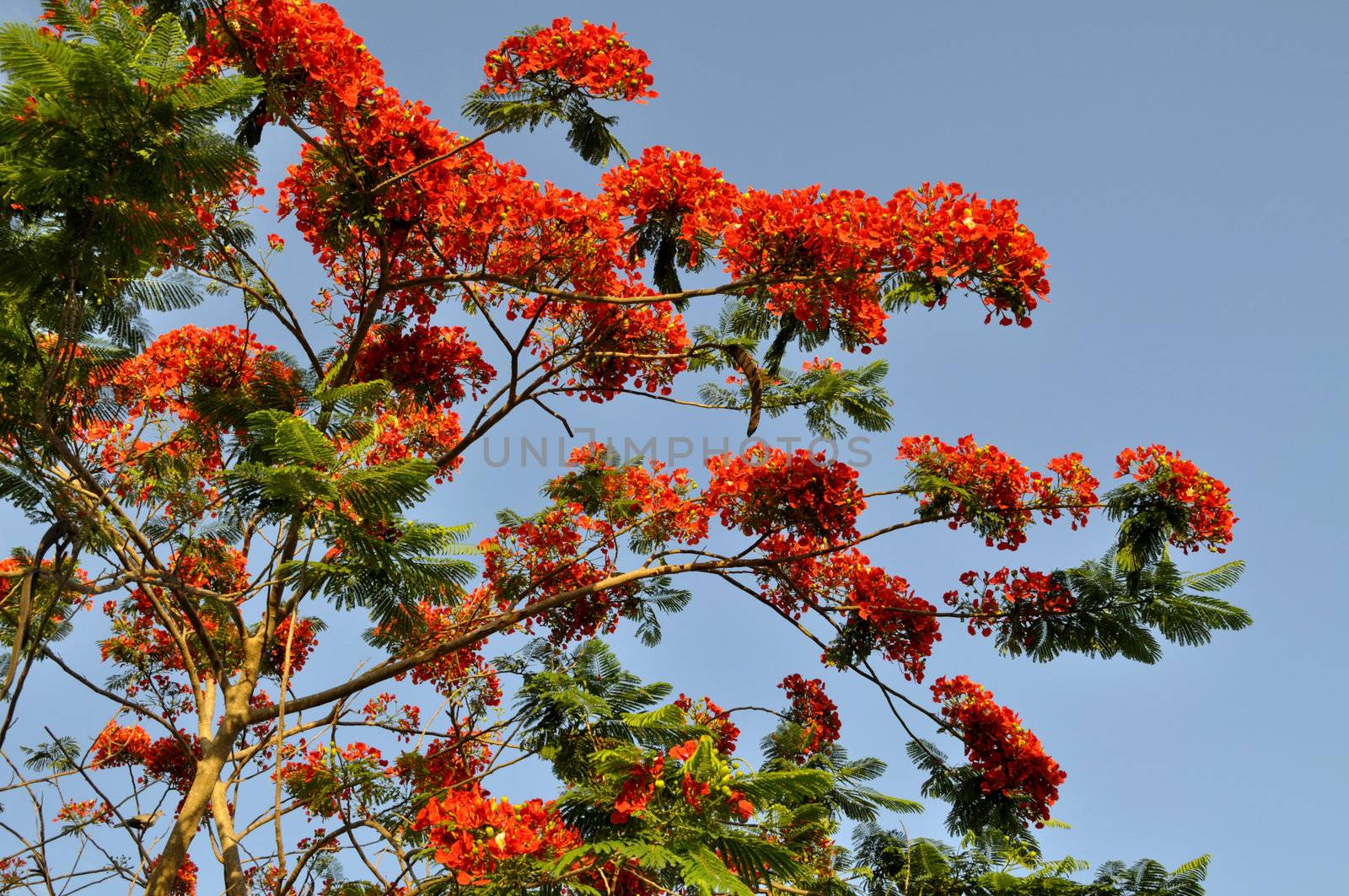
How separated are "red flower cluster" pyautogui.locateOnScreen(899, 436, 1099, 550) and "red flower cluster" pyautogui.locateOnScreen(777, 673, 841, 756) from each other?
222cm

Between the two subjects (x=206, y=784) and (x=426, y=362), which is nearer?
(x=206, y=784)

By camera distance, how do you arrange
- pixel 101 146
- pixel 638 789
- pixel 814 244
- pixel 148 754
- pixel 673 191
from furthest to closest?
pixel 148 754, pixel 673 191, pixel 814 244, pixel 638 789, pixel 101 146

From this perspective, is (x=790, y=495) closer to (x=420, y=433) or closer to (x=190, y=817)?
(x=420, y=433)

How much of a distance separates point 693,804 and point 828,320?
2981 millimetres

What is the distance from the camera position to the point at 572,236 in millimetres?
6723

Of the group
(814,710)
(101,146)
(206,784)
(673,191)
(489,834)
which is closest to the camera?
(101,146)

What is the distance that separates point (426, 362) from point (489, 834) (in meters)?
3.92

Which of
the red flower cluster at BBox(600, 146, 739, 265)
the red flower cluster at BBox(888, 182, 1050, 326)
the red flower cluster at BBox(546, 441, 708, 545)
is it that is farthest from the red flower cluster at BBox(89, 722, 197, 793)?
the red flower cluster at BBox(888, 182, 1050, 326)

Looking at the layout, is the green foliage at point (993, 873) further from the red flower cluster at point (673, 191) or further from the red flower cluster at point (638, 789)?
the red flower cluster at point (673, 191)

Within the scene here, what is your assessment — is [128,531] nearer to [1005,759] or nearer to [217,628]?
[217,628]

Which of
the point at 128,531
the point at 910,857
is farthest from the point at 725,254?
the point at 910,857

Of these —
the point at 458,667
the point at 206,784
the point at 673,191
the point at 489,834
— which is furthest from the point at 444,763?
the point at 673,191

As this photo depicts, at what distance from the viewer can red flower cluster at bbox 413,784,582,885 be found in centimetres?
462

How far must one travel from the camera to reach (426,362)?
752cm
